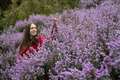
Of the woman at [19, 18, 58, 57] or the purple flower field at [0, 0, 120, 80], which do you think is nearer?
the purple flower field at [0, 0, 120, 80]

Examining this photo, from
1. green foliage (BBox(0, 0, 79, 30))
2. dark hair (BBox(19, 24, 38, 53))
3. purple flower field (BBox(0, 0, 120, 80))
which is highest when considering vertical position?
purple flower field (BBox(0, 0, 120, 80))

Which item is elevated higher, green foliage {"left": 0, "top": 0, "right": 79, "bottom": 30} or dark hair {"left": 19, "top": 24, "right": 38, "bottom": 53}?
dark hair {"left": 19, "top": 24, "right": 38, "bottom": 53}

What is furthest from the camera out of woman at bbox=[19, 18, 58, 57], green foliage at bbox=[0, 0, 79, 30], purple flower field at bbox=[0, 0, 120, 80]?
green foliage at bbox=[0, 0, 79, 30]

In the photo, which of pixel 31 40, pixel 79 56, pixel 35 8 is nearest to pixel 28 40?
pixel 31 40

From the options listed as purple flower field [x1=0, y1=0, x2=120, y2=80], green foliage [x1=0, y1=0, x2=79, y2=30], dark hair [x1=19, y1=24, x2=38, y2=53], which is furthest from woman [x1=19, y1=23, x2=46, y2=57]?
green foliage [x1=0, y1=0, x2=79, y2=30]

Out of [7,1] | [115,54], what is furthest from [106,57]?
[7,1]

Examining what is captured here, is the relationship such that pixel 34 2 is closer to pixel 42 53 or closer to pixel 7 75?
pixel 7 75

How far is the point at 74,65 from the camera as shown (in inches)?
209

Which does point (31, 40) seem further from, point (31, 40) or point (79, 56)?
point (79, 56)

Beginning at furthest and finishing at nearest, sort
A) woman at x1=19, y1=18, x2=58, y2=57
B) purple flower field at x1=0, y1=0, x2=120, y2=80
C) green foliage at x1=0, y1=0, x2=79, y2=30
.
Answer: green foliage at x1=0, y1=0, x2=79, y2=30
woman at x1=19, y1=18, x2=58, y2=57
purple flower field at x1=0, y1=0, x2=120, y2=80

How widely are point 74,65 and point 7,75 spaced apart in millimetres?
2189

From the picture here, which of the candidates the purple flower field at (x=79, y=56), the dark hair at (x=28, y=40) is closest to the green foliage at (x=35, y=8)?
the dark hair at (x=28, y=40)

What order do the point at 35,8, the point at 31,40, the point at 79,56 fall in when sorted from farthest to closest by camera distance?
1. the point at 35,8
2. the point at 31,40
3. the point at 79,56

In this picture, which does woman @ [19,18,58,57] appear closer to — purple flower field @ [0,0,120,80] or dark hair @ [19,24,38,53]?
dark hair @ [19,24,38,53]
